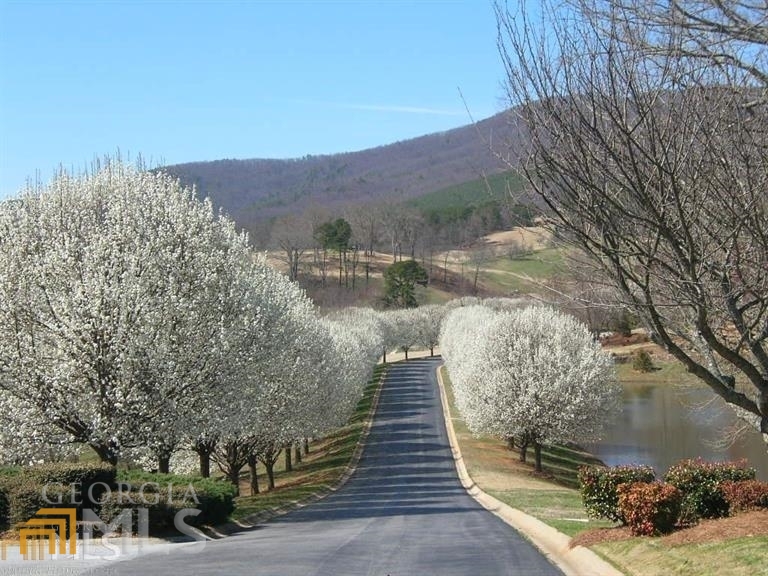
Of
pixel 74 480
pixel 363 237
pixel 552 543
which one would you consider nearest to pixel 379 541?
pixel 552 543

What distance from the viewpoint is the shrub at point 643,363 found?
3472 inches

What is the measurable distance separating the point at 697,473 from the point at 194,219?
17792 mm

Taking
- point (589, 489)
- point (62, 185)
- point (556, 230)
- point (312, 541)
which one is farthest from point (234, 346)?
point (556, 230)

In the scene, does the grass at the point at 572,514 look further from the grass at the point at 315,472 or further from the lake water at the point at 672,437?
the grass at the point at 315,472

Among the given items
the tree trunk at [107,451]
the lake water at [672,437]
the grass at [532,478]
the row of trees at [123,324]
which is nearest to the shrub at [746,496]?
the grass at [532,478]

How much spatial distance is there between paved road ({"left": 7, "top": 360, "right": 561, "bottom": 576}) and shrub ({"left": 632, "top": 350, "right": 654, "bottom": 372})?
50980 millimetres

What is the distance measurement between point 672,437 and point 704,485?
3898 centimetres

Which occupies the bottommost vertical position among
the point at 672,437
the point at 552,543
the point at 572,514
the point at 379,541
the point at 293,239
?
the point at 672,437

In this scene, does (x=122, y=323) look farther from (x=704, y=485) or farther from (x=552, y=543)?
(x=704, y=485)

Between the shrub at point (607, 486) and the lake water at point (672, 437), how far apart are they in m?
18.8

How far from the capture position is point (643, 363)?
289ft

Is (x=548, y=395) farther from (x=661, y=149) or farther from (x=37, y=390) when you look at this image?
(x=661, y=149)

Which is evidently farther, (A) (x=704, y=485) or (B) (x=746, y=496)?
(A) (x=704, y=485)

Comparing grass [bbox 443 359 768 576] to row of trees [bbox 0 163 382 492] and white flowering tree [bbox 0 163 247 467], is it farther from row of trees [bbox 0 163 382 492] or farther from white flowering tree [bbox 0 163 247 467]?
white flowering tree [bbox 0 163 247 467]
